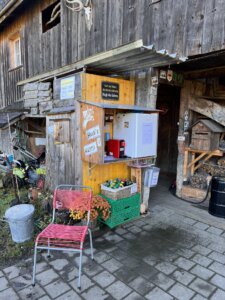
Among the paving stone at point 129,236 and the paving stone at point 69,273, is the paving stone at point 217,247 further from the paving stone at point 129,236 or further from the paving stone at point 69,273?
the paving stone at point 69,273

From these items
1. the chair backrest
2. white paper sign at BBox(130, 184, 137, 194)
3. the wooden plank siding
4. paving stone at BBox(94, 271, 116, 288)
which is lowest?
paving stone at BBox(94, 271, 116, 288)

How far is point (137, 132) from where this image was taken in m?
3.78

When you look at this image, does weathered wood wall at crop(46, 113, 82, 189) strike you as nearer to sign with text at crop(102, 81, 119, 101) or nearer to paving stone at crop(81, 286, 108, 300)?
sign with text at crop(102, 81, 119, 101)

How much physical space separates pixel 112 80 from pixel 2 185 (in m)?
4.04

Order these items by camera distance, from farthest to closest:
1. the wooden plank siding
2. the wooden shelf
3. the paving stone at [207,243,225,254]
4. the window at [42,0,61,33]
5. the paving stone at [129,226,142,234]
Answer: the window at [42,0,61,33]
the wooden shelf
the paving stone at [129,226,142,234]
the paving stone at [207,243,225,254]
the wooden plank siding

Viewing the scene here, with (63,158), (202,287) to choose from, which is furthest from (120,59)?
(202,287)

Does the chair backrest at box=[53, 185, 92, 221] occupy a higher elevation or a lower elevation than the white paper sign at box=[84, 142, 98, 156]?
lower

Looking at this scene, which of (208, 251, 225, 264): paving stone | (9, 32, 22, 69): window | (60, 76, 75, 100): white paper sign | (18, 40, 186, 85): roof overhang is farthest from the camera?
(9, 32, 22, 69): window

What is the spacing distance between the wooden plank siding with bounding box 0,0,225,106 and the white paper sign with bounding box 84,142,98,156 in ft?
6.79

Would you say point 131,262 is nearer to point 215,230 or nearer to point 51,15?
point 215,230

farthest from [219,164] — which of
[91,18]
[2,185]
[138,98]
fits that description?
[2,185]

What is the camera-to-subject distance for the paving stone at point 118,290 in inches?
97.3

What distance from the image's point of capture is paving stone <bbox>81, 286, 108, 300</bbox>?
96.1 inches

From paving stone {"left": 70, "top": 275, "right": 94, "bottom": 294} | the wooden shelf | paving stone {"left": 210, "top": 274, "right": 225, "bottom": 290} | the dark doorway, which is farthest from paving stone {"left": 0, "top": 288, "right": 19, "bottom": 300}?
the dark doorway
